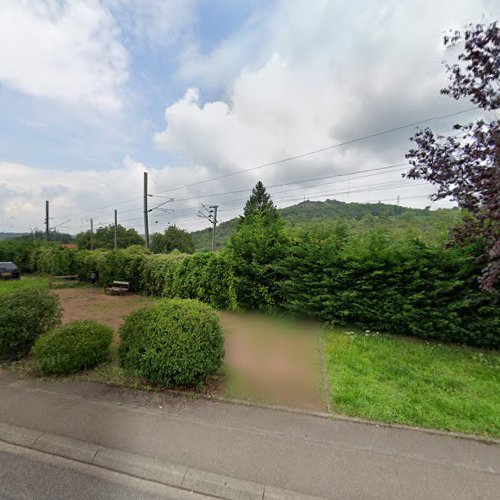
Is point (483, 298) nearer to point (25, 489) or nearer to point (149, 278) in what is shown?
point (25, 489)

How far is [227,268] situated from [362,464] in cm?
634

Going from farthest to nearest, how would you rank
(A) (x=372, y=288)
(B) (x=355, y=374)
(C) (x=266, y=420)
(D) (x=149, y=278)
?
(D) (x=149, y=278) → (A) (x=372, y=288) → (B) (x=355, y=374) → (C) (x=266, y=420)

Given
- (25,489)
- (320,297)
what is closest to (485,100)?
(320,297)

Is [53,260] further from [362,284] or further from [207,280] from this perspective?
[362,284]

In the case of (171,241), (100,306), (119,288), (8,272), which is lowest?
(100,306)

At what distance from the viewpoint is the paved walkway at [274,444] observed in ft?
7.13

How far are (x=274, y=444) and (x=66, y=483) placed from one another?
1.89m

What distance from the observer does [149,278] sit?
465 inches

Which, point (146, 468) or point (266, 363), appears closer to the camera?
point (146, 468)

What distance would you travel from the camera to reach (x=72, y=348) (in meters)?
3.90

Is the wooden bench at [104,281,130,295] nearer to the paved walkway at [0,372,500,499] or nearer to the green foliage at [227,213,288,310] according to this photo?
the green foliage at [227,213,288,310]

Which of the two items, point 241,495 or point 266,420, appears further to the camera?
point 266,420

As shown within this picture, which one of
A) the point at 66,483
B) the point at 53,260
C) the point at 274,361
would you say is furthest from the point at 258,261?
the point at 53,260

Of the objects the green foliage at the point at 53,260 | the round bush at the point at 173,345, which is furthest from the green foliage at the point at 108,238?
the round bush at the point at 173,345
